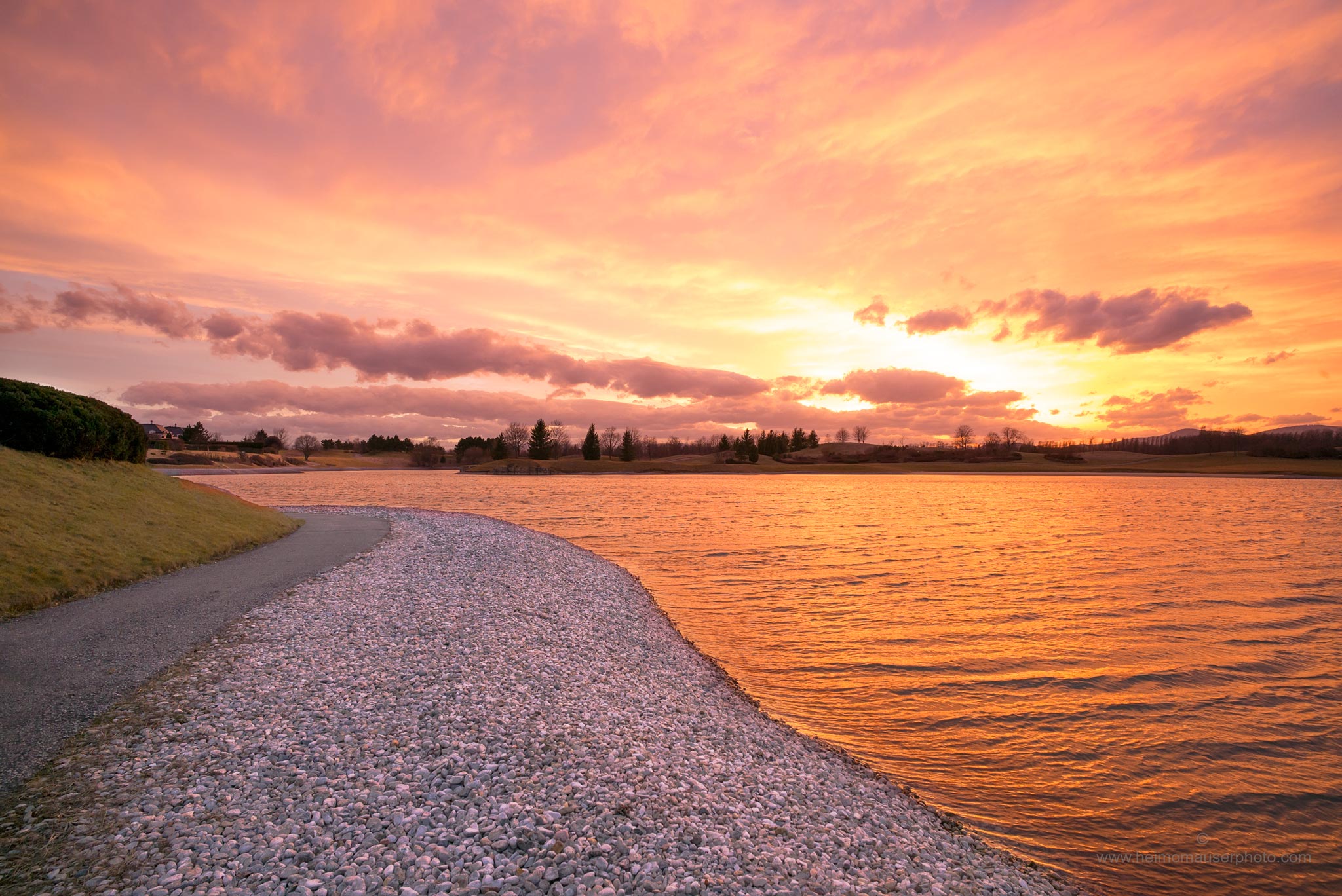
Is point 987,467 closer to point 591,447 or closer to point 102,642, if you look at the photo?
point 591,447

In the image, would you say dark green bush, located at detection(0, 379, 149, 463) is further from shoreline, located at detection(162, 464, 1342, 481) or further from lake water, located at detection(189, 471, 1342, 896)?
shoreline, located at detection(162, 464, 1342, 481)

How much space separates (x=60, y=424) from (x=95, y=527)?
585cm

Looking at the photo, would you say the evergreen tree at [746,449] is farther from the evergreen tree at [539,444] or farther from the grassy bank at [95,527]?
the grassy bank at [95,527]

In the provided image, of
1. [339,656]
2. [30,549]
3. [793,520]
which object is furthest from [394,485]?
[339,656]

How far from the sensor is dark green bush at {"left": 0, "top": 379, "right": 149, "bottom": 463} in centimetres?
1923

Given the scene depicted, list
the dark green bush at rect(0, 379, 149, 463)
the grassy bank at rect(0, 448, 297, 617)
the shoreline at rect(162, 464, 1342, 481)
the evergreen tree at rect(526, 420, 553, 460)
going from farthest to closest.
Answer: the evergreen tree at rect(526, 420, 553, 460) < the shoreline at rect(162, 464, 1342, 481) < the dark green bush at rect(0, 379, 149, 463) < the grassy bank at rect(0, 448, 297, 617)

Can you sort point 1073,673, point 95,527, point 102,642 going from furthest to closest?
point 95,527, point 1073,673, point 102,642

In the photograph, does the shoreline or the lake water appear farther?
the shoreline

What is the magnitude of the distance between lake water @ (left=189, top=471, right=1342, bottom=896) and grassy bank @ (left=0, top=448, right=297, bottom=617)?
12.5 metres

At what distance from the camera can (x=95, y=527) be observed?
17.0m

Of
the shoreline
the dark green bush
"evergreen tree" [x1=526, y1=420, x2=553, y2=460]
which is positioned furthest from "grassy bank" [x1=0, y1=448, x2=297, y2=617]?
"evergreen tree" [x1=526, y1=420, x2=553, y2=460]

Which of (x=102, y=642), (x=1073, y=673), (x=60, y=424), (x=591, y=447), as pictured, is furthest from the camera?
(x=591, y=447)

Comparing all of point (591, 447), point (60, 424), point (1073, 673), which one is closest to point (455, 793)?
point (1073, 673)

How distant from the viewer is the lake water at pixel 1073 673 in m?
7.52
